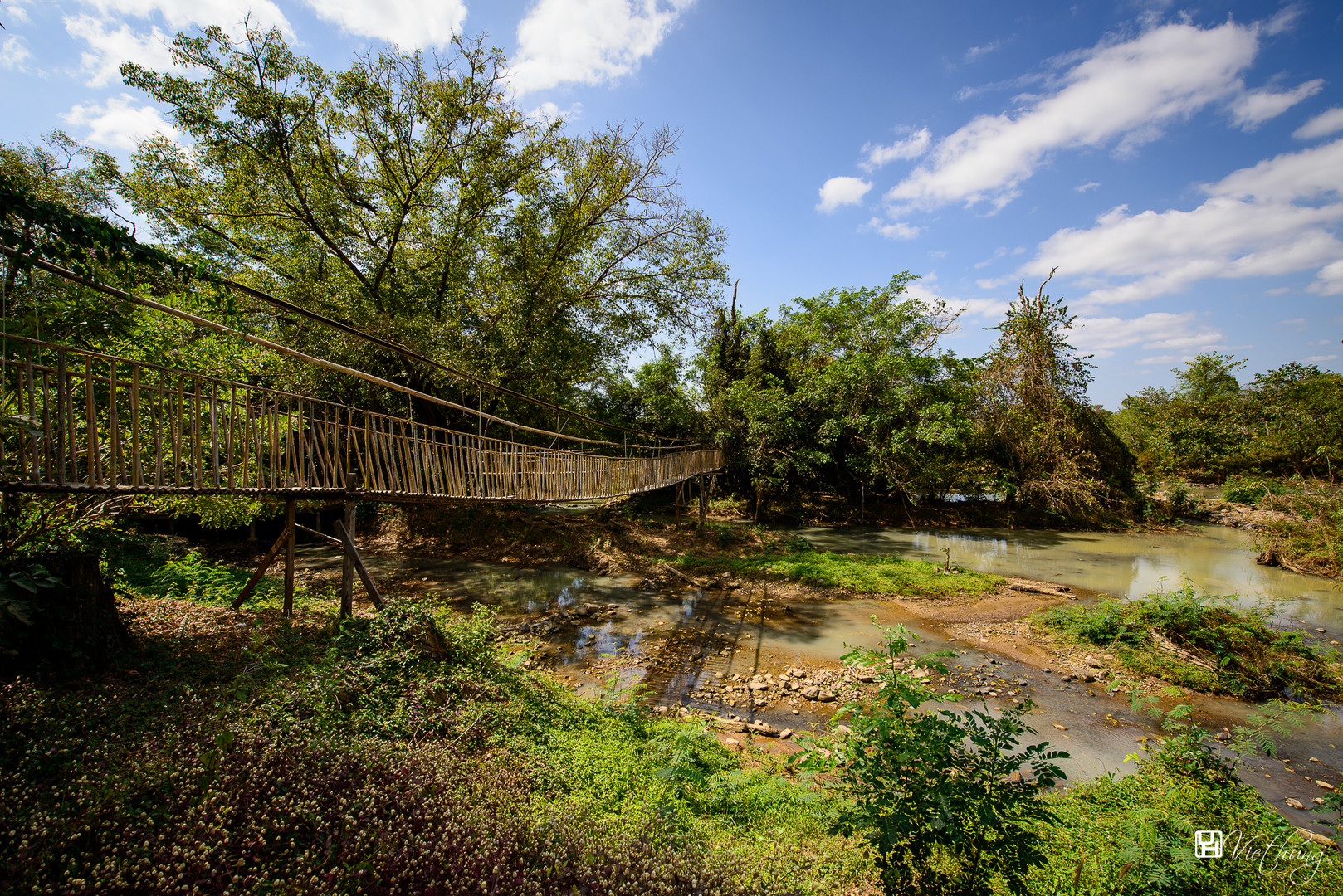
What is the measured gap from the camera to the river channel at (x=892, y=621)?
3748mm

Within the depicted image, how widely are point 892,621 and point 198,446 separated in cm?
644

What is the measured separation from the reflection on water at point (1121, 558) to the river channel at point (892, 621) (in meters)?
0.04

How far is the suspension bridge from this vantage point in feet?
7.04

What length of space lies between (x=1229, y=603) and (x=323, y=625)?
9.37 m

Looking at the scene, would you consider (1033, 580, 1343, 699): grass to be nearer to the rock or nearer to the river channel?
the river channel

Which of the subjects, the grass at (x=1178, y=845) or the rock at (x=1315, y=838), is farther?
the rock at (x=1315, y=838)

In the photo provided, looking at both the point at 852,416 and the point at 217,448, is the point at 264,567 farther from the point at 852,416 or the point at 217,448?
the point at 852,416

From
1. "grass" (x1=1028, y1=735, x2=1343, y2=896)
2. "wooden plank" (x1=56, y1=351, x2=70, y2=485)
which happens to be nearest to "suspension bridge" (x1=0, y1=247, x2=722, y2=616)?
"wooden plank" (x1=56, y1=351, x2=70, y2=485)

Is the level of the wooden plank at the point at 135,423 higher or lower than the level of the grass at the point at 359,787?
higher

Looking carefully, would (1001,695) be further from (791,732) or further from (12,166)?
(12,166)

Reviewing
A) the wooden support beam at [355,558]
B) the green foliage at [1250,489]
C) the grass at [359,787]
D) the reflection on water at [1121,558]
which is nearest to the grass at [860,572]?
the reflection on water at [1121,558]

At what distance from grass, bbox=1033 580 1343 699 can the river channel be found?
0.35 meters

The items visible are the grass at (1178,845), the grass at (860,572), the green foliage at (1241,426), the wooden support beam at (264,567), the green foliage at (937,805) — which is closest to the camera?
the green foliage at (937,805)

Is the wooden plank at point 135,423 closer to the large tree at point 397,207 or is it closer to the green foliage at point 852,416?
the large tree at point 397,207
